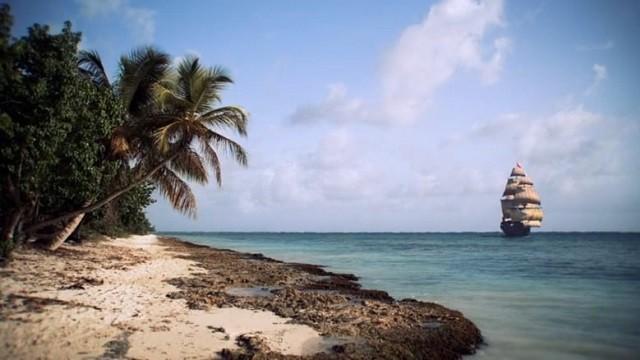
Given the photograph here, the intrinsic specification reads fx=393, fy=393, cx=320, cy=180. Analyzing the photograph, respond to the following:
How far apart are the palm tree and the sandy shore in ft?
12.6

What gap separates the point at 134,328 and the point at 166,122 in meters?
8.77

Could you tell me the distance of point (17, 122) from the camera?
958 centimetres

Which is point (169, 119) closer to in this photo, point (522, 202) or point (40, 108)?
point (40, 108)

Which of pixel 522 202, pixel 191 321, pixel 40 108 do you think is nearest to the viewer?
pixel 191 321

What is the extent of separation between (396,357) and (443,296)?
9.04 m

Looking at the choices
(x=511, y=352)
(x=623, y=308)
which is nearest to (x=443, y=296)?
(x=623, y=308)

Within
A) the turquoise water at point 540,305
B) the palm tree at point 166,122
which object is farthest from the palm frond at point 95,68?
the turquoise water at point 540,305

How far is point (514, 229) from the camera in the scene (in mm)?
84562

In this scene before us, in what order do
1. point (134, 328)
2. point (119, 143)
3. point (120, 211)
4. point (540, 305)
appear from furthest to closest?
point (120, 211), point (540, 305), point (119, 143), point (134, 328)

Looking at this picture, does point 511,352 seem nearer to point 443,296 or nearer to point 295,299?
point 295,299

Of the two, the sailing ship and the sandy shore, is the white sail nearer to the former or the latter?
the sailing ship

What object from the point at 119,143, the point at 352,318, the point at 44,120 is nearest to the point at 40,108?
the point at 44,120

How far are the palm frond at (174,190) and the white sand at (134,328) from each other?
622 cm

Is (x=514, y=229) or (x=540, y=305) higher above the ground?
(x=514, y=229)
